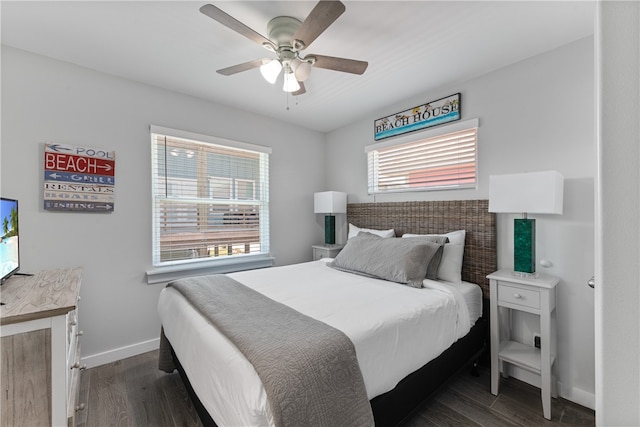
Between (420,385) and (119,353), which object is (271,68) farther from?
(119,353)

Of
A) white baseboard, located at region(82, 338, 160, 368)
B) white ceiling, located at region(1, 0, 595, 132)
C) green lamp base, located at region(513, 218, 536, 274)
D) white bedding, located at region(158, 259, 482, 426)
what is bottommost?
white baseboard, located at region(82, 338, 160, 368)

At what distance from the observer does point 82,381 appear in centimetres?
213

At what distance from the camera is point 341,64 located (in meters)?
1.81

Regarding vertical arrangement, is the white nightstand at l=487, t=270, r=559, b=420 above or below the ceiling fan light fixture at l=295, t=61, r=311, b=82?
below

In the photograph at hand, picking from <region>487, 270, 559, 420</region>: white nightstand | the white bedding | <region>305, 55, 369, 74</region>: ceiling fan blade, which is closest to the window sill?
the white bedding

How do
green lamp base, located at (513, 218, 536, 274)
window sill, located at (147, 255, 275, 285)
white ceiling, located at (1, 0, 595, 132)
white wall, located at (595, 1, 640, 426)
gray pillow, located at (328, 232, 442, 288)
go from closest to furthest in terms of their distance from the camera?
1. white wall, located at (595, 1, 640, 426)
2. white ceiling, located at (1, 0, 595, 132)
3. green lamp base, located at (513, 218, 536, 274)
4. gray pillow, located at (328, 232, 442, 288)
5. window sill, located at (147, 255, 275, 285)

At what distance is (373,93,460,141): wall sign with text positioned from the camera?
2592 mm

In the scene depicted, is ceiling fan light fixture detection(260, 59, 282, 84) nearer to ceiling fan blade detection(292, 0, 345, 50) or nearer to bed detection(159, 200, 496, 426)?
ceiling fan blade detection(292, 0, 345, 50)

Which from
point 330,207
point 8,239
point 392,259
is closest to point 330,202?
point 330,207

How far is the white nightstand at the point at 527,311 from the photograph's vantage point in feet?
5.83

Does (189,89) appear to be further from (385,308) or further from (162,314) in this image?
(385,308)

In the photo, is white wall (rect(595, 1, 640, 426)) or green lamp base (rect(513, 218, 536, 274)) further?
green lamp base (rect(513, 218, 536, 274))

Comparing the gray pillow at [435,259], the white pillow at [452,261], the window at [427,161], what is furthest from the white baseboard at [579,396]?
the window at [427,161]

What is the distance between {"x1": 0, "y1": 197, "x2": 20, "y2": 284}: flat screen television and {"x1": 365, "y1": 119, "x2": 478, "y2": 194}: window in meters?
3.11
